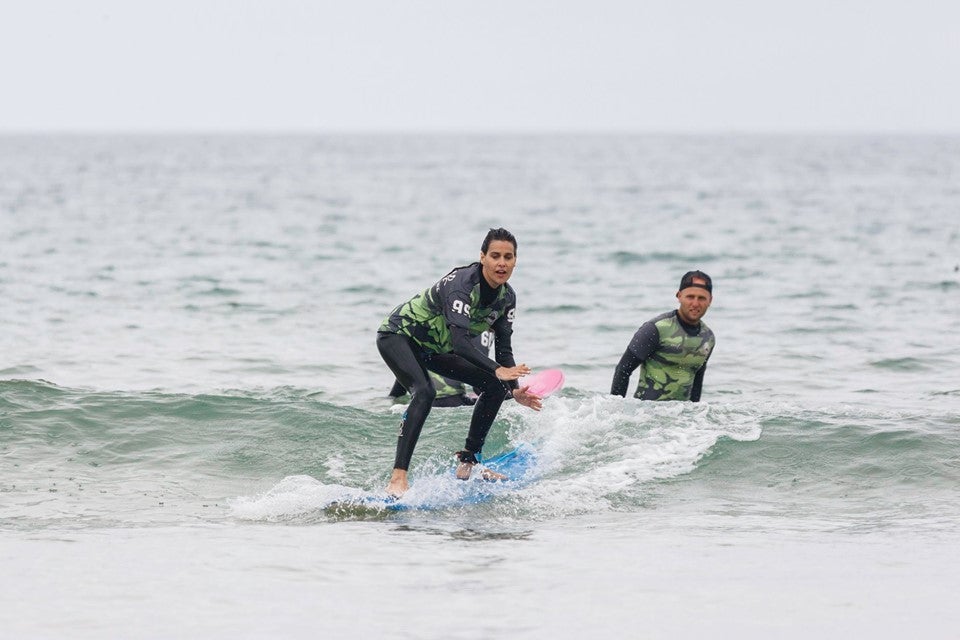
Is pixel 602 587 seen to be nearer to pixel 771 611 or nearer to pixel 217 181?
pixel 771 611

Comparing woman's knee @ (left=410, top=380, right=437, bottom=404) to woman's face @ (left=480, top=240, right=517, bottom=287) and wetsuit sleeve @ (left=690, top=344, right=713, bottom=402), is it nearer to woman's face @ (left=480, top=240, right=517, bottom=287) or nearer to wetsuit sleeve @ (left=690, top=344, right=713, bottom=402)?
woman's face @ (left=480, top=240, right=517, bottom=287)

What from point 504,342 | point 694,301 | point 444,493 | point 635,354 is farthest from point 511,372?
point 694,301

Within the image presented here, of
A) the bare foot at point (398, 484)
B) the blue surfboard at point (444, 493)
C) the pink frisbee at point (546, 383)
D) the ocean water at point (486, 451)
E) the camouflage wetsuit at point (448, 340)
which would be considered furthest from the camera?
the pink frisbee at point (546, 383)

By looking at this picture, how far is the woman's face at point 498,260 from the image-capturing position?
9797mm

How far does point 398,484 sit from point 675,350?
3.74 metres

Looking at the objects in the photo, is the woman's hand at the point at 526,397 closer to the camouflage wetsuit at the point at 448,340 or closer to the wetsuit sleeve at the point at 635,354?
the camouflage wetsuit at the point at 448,340

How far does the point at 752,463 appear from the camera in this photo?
40.3 ft

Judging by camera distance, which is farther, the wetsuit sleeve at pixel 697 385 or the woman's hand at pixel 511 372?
the wetsuit sleeve at pixel 697 385

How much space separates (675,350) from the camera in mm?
12648

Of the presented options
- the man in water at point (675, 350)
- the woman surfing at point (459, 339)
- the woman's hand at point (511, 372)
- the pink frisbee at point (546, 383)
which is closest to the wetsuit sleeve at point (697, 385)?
the man in water at point (675, 350)

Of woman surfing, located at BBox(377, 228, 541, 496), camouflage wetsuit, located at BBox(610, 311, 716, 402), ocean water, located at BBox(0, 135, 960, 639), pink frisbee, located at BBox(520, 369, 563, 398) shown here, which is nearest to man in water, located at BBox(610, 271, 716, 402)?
camouflage wetsuit, located at BBox(610, 311, 716, 402)

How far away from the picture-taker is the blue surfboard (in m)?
10.0

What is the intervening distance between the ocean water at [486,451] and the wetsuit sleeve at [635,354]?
2.38ft

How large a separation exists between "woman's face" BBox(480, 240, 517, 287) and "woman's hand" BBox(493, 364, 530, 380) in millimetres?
723
